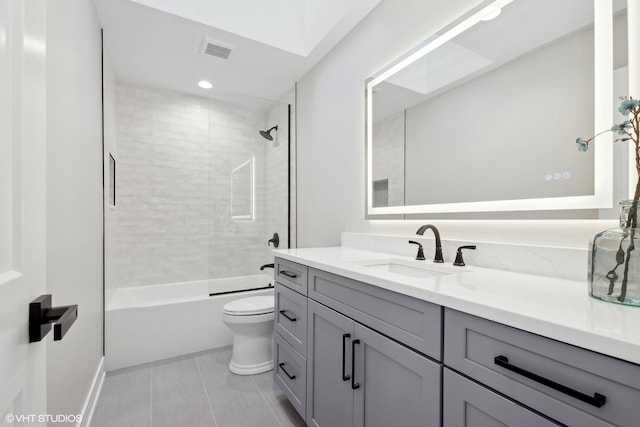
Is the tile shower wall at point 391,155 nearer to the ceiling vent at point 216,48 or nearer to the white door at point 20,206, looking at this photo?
the ceiling vent at point 216,48

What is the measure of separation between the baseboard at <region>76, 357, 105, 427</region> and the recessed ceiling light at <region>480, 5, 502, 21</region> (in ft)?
8.91

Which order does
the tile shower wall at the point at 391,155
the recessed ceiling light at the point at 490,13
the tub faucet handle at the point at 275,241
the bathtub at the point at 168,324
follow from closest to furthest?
the recessed ceiling light at the point at 490,13 → the tile shower wall at the point at 391,155 → the bathtub at the point at 168,324 → the tub faucet handle at the point at 275,241

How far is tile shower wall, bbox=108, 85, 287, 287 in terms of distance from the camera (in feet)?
9.81

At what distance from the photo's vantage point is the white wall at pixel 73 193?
3.73 feet

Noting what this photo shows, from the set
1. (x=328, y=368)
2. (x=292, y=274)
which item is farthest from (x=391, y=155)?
(x=328, y=368)

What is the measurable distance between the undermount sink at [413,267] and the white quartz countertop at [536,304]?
12 centimetres

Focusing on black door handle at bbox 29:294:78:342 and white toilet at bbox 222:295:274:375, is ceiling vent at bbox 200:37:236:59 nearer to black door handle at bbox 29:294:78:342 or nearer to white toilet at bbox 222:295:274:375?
white toilet at bbox 222:295:274:375

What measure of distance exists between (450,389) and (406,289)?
287mm

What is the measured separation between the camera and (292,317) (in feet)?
5.66

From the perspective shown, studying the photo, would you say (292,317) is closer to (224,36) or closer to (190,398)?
(190,398)

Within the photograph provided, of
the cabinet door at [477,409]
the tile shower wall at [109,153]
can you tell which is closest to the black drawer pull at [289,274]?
the cabinet door at [477,409]

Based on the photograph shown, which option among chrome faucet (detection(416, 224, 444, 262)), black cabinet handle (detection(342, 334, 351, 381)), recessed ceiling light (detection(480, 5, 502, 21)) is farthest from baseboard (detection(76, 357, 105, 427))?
recessed ceiling light (detection(480, 5, 502, 21))

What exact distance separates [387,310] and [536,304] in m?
0.45

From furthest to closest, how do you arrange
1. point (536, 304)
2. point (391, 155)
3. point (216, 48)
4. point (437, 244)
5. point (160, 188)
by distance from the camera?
point (160, 188), point (216, 48), point (391, 155), point (437, 244), point (536, 304)
